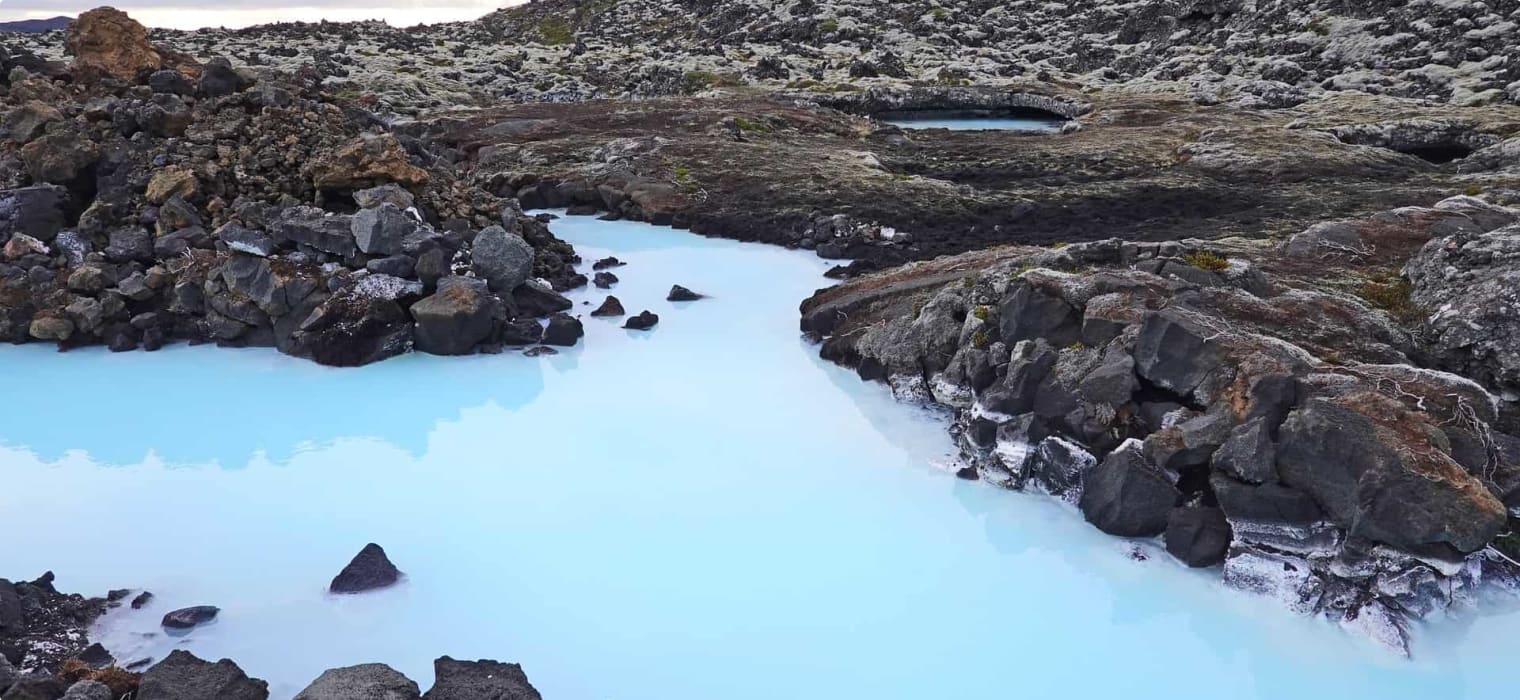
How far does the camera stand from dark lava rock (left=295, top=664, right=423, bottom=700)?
9.08 meters

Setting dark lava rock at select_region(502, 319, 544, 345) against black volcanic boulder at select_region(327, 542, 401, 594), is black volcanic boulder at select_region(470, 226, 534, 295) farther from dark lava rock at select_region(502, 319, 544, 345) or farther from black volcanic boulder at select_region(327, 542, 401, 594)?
black volcanic boulder at select_region(327, 542, 401, 594)

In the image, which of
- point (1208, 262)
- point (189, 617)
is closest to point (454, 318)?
point (189, 617)

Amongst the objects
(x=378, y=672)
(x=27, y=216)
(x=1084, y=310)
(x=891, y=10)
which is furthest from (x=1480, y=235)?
(x=891, y=10)

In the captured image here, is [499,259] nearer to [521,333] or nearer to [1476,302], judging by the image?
[521,333]

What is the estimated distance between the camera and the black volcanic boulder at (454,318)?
20844 millimetres

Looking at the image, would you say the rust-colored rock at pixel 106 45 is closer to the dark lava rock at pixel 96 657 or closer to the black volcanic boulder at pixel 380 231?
the black volcanic boulder at pixel 380 231

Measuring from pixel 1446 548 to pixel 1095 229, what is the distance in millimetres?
21070

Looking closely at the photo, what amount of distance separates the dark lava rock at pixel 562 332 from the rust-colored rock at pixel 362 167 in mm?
7042

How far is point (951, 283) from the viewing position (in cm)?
2092

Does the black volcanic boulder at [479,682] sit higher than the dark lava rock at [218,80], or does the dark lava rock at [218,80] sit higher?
the dark lava rock at [218,80]

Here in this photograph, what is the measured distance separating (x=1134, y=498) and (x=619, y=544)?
7.21 metres

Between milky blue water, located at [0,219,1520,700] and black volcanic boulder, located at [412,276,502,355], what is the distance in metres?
0.88

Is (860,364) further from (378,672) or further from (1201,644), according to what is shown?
(378,672)

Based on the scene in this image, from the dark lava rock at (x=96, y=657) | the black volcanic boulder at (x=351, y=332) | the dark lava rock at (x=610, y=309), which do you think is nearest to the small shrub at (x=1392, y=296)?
the dark lava rock at (x=610, y=309)
